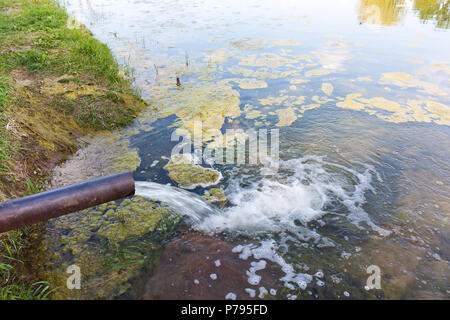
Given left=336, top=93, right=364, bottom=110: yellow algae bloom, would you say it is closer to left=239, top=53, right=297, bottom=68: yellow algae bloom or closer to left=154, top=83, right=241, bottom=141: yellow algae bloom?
left=154, top=83, right=241, bottom=141: yellow algae bloom

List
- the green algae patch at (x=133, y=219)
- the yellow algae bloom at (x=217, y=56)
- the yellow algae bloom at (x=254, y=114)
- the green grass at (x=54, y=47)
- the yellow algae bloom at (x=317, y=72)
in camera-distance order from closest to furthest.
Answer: the green algae patch at (x=133, y=219)
the yellow algae bloom at (x=254, y=114)
the green grass at (x=54, y=47)
the yellow algae bloom at (x=317, y=72)
the yellow algae bloom at (x=217, y=56)

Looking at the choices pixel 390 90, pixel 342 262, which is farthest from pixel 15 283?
pixel 390 90

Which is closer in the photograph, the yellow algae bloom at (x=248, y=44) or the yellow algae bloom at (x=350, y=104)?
the yellow algae bloom at (x=350, y=104)

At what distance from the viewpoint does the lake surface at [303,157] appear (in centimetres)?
245

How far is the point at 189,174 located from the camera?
387 centimetres

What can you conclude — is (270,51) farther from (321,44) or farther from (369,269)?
(369,269)

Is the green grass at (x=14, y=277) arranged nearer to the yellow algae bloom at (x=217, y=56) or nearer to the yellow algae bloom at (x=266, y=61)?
the yellow algae bloom at (x=217, y=56)

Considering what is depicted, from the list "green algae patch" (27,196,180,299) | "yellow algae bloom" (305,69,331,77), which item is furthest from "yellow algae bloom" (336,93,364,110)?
"green algae patch" (27,196,180,299)

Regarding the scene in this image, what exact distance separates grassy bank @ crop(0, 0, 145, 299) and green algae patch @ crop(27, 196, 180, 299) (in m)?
0.17

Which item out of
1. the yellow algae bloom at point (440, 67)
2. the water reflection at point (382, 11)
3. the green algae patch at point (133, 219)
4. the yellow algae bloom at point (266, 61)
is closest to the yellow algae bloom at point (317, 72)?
the yellow algae bloom at point (266, 61)

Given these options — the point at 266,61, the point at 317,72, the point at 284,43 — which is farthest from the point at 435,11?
the point at 266,61

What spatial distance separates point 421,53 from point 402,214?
23.9ft

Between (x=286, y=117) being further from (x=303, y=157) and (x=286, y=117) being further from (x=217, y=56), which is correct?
(x=217, y=56)

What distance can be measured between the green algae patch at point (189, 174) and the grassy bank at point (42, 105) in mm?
1541
